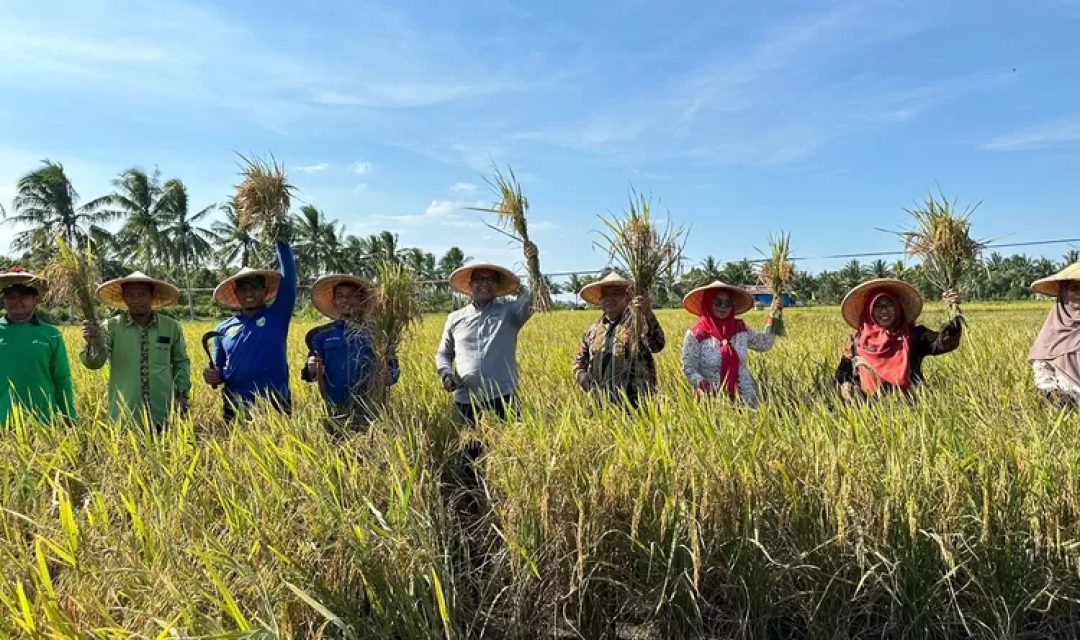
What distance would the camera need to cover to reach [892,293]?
3645mm

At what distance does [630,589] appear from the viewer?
2.00 meters

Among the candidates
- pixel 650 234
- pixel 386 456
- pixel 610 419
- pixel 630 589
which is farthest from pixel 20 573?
pixel 650 234

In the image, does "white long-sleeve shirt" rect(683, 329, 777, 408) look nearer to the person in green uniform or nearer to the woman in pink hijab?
the woman in pink hijab

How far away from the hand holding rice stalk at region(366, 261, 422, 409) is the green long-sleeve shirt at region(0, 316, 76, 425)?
1.78m

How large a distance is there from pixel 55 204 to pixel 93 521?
3815 cm

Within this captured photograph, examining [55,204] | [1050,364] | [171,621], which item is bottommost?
[171,621]

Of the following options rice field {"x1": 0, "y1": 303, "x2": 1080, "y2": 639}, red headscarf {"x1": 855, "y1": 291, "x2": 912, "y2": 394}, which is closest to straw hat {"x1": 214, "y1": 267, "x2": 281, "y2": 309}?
rice field {"x1": 0, "y1": 303, "x2": 1080, "y2": 639}

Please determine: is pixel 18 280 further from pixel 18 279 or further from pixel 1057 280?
pixel 1057 280

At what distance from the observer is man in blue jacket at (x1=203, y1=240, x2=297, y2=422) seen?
3389 millimetres

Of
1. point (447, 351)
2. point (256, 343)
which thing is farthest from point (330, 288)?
point (447, 351)

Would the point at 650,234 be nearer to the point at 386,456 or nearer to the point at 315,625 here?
the point at 386,456

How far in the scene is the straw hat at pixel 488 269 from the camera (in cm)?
357

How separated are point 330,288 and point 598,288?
159 centimetres

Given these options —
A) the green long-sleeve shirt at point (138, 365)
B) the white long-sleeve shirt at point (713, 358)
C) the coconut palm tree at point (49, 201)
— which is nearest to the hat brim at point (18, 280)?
the green long-sleeve shirt at point (138, 365)
